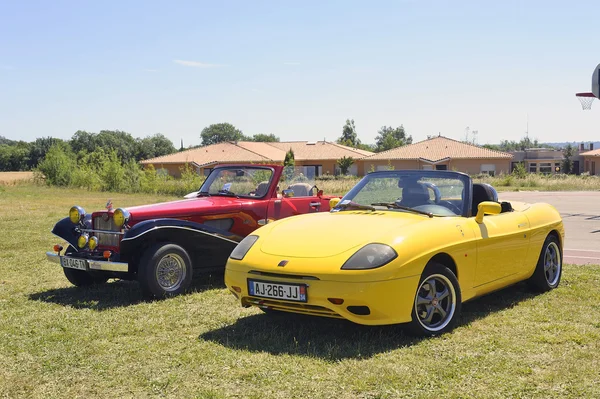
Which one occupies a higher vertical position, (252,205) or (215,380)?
(252,205)

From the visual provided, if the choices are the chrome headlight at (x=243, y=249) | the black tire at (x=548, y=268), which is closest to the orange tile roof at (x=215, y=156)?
the black tire at (x=548, y=268)

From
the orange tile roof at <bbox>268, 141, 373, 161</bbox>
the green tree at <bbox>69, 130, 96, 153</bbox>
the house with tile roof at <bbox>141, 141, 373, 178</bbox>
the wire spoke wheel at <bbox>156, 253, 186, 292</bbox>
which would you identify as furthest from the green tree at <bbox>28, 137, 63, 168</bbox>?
the wire spoke wheel at <bbox>156, 253, 186, 292</bbox>

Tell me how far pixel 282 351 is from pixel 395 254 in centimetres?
120

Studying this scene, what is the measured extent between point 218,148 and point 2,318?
238ft

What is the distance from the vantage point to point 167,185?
4422 cm

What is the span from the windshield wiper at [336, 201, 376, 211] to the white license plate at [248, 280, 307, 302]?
4.95 ft

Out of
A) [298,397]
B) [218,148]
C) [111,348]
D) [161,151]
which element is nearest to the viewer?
[298,397]

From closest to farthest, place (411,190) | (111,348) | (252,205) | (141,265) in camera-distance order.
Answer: (111,348), (411,190), (141,265), (252,205)

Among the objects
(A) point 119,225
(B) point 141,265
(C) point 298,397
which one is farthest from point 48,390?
(A) point 119,225

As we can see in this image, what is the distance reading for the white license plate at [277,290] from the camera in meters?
5.16

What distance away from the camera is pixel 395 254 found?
5.12 metres

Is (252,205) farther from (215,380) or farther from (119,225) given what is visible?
(215,380)

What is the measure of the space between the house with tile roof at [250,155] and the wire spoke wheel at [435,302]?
64.6 metres

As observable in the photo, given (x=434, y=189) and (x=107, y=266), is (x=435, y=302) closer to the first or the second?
(x=434, y=189)
